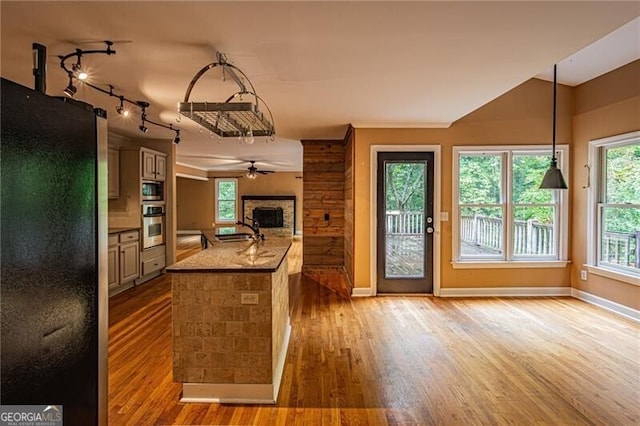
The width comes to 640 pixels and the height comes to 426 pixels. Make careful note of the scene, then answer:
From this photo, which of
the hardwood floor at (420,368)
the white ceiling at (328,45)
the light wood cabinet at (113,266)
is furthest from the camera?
the light wood cabinet at (113,266)

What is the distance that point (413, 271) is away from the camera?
5098 millimetres

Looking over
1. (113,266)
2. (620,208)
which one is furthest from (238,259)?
(620,208)

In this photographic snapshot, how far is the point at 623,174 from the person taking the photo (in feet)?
13.7

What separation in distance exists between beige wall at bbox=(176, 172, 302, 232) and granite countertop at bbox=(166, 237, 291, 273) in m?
9.53

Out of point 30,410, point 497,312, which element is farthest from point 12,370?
point 497,312

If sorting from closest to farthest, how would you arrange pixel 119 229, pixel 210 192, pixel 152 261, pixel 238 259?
pixel 238 259 < pixel 119 229 < pixel 152 261 < pixel 210 192

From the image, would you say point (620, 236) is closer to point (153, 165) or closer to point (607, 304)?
point (607, 304)

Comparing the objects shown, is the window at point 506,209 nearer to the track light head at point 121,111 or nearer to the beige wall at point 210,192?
the track light head at point 121,111

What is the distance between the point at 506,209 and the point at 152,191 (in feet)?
17.8

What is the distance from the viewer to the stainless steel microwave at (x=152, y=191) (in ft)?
18.8

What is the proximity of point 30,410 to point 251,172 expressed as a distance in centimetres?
914

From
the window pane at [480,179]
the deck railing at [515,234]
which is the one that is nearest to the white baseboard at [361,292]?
the deck railing at [515,234]

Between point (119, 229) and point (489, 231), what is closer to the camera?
point (489, 231)

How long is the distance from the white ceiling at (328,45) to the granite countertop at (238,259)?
4.81 ft
